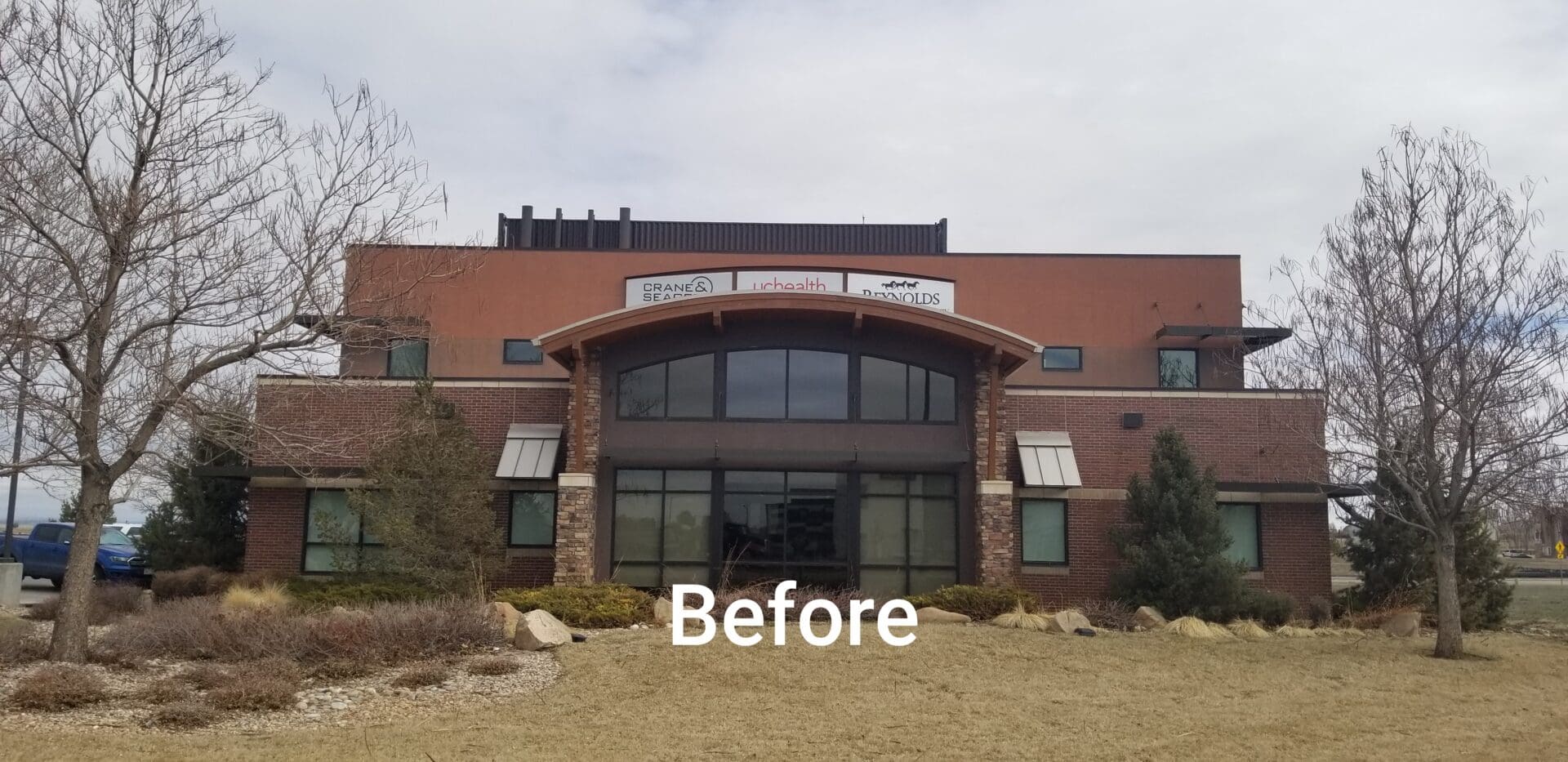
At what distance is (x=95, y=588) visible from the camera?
2002cm

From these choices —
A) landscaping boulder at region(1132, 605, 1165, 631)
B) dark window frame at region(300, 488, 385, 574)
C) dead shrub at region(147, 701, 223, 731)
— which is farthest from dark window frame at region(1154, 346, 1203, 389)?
dead shrub at region(147, 701, 223, 731)

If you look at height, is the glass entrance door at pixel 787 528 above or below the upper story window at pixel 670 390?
below

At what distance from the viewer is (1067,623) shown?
17.2 m

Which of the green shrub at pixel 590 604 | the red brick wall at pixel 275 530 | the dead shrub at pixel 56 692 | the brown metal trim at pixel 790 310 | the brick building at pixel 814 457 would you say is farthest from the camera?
the red brick wall at pixel 275 530

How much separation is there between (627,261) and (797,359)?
27.3ft

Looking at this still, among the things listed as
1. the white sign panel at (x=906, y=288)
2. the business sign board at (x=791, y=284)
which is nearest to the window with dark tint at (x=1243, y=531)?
the business sign board at (x=791, y=284)

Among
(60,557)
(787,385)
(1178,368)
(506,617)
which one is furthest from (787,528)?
(60,557)

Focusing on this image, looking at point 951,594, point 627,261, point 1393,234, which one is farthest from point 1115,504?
point 627,261

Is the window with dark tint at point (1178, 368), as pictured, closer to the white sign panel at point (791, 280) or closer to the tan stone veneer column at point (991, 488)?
the white sign panel at point (791, 280)

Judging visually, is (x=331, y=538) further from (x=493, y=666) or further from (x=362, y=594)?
(x=493, y=666)

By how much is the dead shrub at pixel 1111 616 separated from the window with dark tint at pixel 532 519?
9.53 metres

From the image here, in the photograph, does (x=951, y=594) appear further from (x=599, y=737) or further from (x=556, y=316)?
(x=556, y=316)

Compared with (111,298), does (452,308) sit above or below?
above

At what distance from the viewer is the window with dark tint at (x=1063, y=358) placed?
28391mm
